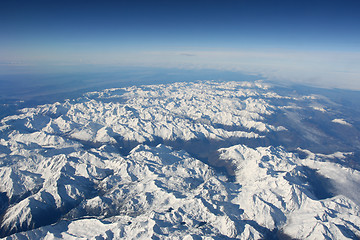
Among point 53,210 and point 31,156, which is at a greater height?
point 31,156

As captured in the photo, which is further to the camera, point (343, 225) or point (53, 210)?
point (53, 210)

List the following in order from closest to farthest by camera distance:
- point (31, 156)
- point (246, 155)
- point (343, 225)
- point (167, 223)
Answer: point (167, 223) < point (343, 225) < point (31, 156) < point (246, 155)

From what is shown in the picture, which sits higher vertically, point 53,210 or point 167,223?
point 167,223

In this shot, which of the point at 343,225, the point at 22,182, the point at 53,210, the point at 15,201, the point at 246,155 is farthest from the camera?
the point at 246,155

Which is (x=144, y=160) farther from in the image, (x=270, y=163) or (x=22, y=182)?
(x=270, y=163)

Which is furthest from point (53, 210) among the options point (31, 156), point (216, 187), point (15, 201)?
point (216, 187)

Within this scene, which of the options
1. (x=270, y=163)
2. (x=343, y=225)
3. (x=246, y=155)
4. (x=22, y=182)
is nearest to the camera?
(x=343, y=225)

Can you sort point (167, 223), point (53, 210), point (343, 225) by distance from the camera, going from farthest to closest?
1. point (53, 210)
2. point (343, 225)
3. point (167, 223)

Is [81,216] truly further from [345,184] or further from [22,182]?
[345,184]

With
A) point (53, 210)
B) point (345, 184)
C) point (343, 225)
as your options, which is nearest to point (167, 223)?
point (53, 210)
